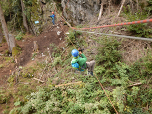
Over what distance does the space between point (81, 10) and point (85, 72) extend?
7037 mm

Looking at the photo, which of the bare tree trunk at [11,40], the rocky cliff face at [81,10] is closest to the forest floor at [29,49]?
the bare tree trunk at [11,40]

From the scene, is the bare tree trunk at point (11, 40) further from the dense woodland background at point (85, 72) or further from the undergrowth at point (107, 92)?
the undergrowth at point (107, 92)

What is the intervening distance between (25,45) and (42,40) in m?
2.23

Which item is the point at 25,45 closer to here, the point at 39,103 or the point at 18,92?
the point at 18,92

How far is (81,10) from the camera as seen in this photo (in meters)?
9.78

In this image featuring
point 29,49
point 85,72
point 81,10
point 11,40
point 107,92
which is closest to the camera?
point 107,92

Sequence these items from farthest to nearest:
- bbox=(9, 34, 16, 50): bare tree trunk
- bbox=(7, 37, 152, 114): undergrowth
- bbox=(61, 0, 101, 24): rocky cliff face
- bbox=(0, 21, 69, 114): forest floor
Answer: bbox=(9, 34, 16, 50): bare tree trunk → bbox=(61, 0, 101, 24): rocky cliff face → bbox=(0, 21, 69, 114): forest floor → bbox=(7, 37, 152, 114): undergrowth

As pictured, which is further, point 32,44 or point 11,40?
point 32,44

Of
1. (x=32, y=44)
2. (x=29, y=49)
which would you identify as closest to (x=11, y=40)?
(x=29, y=49)

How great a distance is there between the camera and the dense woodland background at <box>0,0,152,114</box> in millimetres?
4148

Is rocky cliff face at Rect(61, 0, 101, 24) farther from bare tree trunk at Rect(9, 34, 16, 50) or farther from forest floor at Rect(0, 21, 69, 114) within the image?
bare tree trunk at Rect(9, 34, 16, 50)

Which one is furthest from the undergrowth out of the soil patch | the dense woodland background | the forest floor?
the soil patch

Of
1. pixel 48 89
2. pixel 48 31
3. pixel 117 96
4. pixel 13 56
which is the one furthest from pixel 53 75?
pixel 48 31

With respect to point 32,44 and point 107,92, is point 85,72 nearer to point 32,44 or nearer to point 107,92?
point 107,92
